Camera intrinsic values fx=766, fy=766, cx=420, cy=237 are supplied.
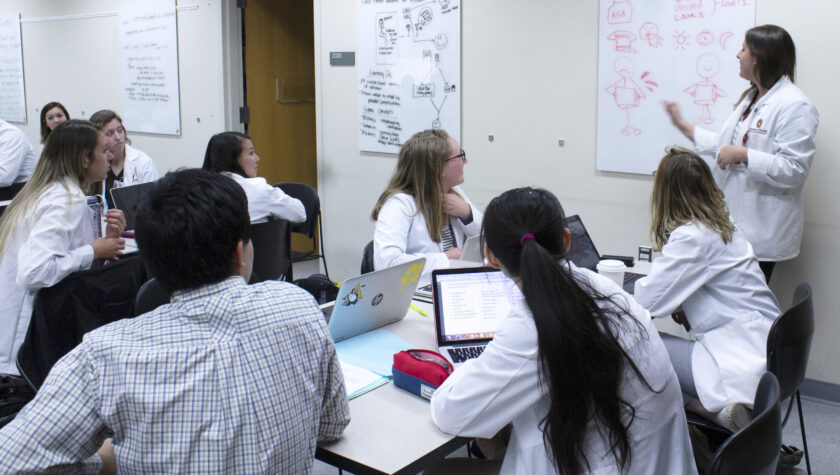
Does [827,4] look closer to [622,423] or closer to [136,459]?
[622,423]

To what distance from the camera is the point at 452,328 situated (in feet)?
7.19

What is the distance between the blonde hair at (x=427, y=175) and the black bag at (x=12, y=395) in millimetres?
1340

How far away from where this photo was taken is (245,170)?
395 cm

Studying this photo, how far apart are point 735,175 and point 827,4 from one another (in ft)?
2.56

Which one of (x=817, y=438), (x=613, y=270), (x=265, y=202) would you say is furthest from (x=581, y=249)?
(x=265, y=202)

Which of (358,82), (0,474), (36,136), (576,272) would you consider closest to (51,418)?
(0,474)

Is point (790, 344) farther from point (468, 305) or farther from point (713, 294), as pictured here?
point (468, 305)

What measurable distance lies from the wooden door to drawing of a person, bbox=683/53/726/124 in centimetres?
337

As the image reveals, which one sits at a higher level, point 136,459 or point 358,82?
point 358,82

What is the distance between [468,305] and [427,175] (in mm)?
913

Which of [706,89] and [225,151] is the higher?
[706,89]

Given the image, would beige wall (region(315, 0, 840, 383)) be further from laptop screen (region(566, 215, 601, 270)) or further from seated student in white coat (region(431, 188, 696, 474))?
→ seated student in white coat (region(431, 188, 696, 474))

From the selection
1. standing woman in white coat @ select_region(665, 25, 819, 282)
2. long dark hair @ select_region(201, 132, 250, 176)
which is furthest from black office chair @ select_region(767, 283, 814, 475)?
long dark hair @ select_region(201, 132, 250, 176)

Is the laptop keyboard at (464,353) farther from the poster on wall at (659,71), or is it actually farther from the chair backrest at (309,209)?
the chair backrest at (309,209)
